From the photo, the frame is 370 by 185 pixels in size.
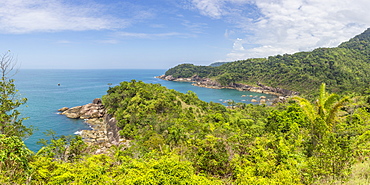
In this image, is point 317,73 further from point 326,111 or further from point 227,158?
point 227,158

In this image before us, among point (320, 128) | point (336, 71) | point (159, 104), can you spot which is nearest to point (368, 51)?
point (336, 71)

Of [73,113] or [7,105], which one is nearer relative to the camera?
[7,105]

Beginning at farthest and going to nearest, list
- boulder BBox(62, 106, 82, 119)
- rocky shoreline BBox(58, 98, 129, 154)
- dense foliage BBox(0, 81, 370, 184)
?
boulder BBox(62, 106, 82, 119) → rocky shoreline BBox(58, 98, 129, 154) → dense foliage BBox(0, 81, 370, 184)

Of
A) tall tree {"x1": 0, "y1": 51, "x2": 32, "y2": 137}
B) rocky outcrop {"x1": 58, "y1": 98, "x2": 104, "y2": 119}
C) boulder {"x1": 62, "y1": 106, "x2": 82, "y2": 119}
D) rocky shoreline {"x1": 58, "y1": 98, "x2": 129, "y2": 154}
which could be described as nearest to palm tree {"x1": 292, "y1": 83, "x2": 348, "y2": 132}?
tall tree {"x1": 0, "y1": 51, "x2": 32, "y2": 137}

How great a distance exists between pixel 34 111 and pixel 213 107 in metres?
43.4

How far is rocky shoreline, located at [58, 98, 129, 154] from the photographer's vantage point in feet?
99.6

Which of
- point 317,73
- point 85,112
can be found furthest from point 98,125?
point 317,73

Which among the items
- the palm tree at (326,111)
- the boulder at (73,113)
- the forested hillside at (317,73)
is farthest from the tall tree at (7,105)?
the forested hillside at (317,73)

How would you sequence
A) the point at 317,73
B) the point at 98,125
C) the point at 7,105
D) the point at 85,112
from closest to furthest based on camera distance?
1. the point at 7,105
2. the point at 98,125
3. the point at 85,112
4. the point at 317,73

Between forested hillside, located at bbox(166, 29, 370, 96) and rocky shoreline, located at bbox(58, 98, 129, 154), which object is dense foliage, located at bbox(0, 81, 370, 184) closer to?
rocky shoreline, located at bbox(58, 98, 129, 154)

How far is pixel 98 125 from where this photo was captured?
4081 cm

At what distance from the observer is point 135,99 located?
40281 mm

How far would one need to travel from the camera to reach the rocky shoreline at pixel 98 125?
30.3 meters

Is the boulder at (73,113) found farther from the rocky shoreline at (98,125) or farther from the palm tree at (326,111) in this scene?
the palm tree at (326,111)
